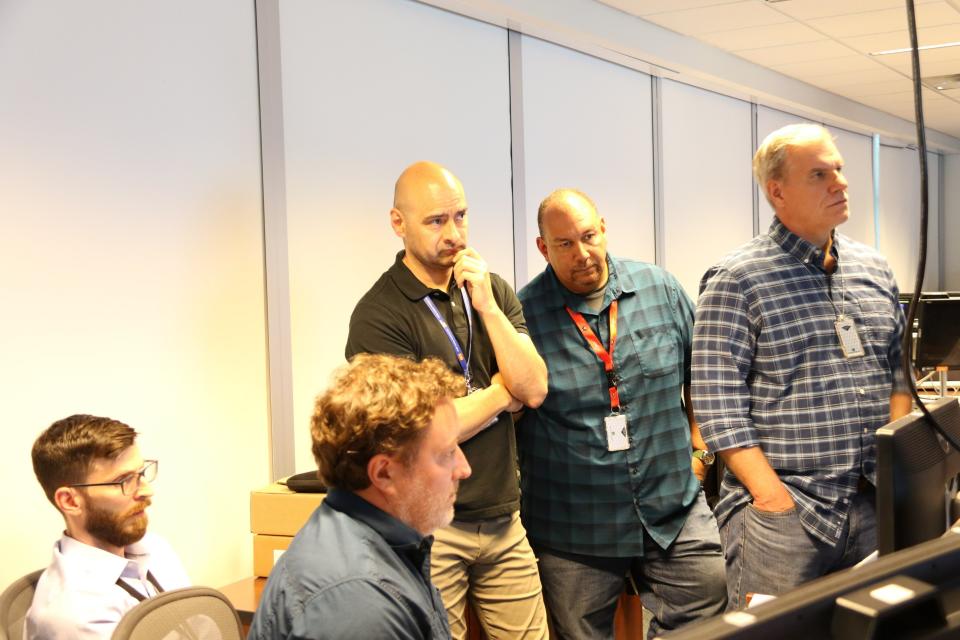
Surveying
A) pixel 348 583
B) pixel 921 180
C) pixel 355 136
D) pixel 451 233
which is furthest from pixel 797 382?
pixel 355 136

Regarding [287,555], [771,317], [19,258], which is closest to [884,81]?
[771,317]

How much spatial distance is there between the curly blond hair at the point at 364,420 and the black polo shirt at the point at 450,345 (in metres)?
0.85

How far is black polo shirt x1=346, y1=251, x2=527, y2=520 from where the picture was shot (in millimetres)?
2271

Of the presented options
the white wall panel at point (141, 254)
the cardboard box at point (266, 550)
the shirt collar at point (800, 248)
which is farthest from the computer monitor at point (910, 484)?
the white wall panel at point (141, 254)

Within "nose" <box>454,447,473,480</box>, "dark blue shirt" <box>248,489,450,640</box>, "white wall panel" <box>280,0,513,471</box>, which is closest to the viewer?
"dark blue shirt" <box>248,489,450,640</box>

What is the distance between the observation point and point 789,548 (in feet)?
7.01

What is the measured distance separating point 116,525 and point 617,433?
1.19m

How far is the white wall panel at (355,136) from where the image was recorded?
11.5ft

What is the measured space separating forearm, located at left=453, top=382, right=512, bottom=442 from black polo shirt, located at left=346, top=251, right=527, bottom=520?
67mm

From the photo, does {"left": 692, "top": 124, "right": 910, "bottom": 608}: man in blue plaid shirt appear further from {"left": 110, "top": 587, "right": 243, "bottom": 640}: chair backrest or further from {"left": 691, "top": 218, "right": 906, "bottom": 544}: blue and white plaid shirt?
{"left": 110, "top": 587, "right": 243, "bottom": 640}: chair backrest

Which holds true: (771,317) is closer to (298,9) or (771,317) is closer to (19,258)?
(19,258)

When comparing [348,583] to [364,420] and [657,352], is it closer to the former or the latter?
[364,420]

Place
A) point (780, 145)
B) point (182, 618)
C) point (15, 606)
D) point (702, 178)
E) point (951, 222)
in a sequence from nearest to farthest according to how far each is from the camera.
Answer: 1. point (182, 618)
2. point (15, 606)
3. point (780, 145)
4. point (702, 178)
5. point (951, 222)

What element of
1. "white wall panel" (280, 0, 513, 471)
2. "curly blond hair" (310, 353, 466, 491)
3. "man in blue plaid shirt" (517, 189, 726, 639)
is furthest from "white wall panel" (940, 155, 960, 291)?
"curly blond hair" (310, 353, 466, 491)
